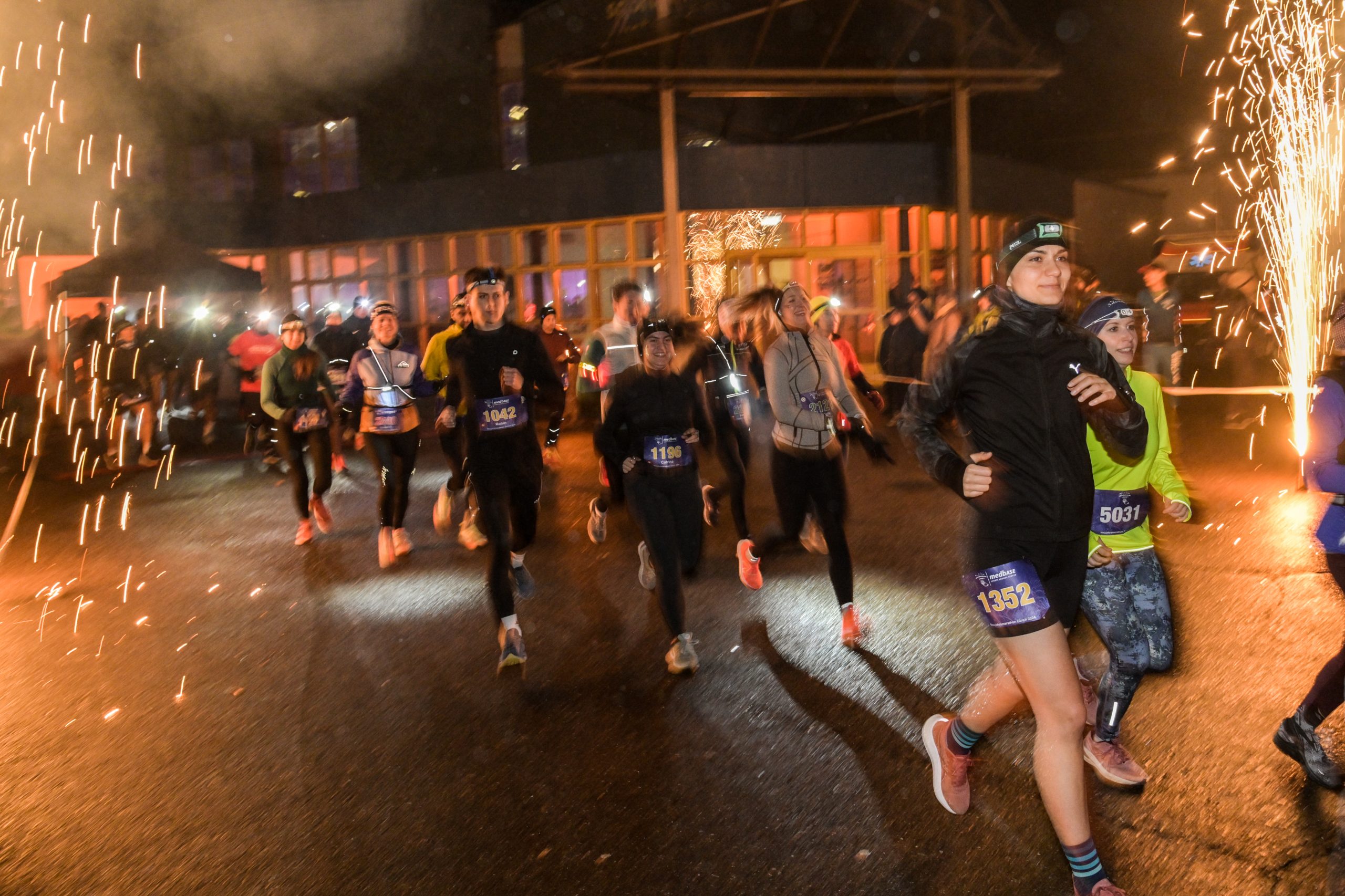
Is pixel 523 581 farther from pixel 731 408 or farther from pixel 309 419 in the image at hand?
pixel 309 419

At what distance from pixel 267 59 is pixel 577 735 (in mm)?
31597

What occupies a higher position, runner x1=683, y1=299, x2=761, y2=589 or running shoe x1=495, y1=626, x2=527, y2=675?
runner x1=683, y1=299, x2=761, y2=589

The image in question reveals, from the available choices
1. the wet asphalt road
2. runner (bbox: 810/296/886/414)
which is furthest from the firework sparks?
the wet asphalt road

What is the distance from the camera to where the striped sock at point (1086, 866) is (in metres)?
3.00

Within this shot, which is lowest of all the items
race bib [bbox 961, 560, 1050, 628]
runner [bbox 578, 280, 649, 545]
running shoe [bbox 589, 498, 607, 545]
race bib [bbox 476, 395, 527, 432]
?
running shoe [bbox 589, 498, 607, 545]

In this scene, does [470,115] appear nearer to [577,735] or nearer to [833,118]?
[833,118]

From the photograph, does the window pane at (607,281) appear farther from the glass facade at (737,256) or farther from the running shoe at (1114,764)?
the running shoe at (1114,764)

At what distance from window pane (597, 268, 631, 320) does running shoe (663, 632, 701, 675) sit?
1674 cm

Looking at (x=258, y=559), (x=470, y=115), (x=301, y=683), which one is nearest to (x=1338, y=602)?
(x=301, y=683)

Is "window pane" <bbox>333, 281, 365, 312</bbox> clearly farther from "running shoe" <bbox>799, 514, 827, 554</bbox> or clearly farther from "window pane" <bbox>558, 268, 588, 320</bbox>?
"running shoe" <bbox>799, 514, 827, 554</bbox>

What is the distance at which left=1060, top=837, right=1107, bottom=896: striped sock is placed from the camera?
3.00 m

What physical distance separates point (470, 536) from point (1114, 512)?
544 cm

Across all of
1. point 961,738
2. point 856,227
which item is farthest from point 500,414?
point 856,227

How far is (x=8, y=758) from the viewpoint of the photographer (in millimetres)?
4617
